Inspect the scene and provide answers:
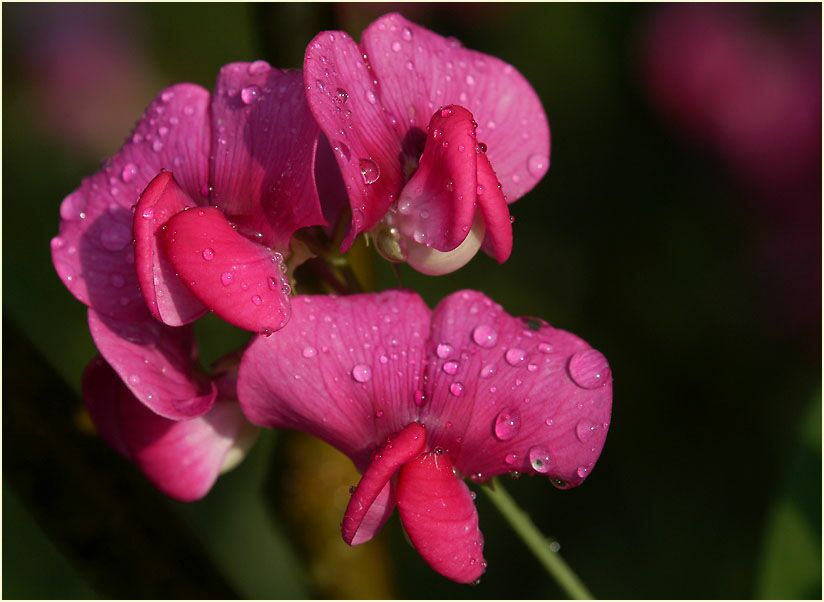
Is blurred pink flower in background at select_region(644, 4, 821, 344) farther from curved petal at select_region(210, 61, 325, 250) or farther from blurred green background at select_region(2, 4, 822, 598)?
curved petal at select_region(210, 61, 325, 250)

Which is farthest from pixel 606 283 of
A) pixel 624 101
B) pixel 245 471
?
pixel 245 471

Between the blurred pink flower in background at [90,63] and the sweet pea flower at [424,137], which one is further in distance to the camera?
the blurred pink flower in background at [90,63]

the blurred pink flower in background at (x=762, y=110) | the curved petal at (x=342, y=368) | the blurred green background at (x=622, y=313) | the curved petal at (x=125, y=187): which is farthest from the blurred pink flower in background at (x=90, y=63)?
the curved petal at (x=342, y=368)

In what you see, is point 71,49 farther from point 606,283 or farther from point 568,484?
point 568,484

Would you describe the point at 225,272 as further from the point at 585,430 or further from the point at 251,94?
the point at 585,430

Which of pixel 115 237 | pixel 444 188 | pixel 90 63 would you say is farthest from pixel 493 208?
pixel 90 63

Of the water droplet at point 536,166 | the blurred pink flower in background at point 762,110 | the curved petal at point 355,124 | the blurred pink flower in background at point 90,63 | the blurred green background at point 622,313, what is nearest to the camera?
the curved petal at point 355,124

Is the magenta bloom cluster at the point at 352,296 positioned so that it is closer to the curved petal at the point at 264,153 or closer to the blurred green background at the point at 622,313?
the curved petal at the point at 264,153

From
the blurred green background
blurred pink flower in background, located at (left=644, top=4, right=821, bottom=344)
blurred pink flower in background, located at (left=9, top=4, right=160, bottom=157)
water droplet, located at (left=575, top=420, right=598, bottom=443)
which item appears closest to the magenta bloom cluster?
water droplet, located at (left=575, top=420, right=598, bottom=443)
